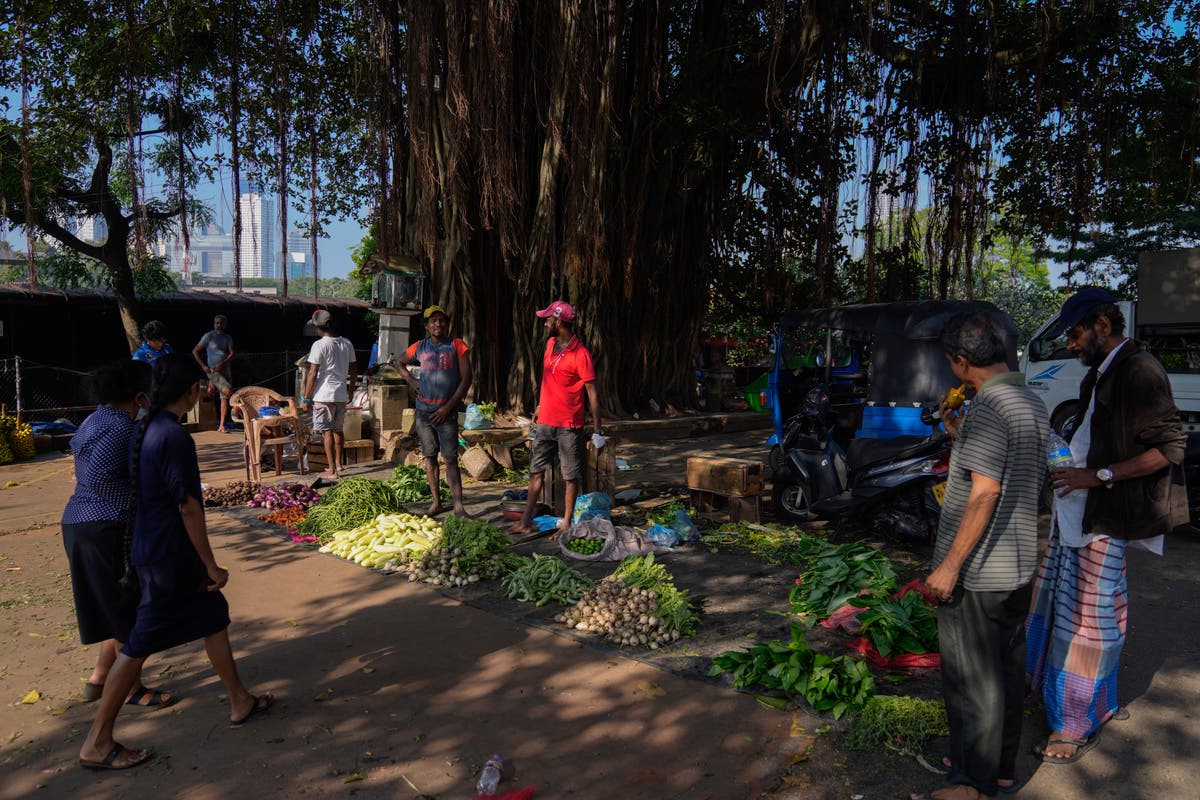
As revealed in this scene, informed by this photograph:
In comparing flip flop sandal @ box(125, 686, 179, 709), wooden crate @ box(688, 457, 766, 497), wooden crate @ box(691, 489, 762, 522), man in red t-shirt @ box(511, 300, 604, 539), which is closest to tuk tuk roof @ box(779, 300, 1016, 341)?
wooden crate @ box(688, 457, 766, 497)

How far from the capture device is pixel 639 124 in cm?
1008

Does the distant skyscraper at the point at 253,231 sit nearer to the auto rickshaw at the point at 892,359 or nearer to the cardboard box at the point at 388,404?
the cardboard box at the point at 388,404

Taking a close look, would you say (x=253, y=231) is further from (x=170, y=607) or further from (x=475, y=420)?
(x=170, y=607)

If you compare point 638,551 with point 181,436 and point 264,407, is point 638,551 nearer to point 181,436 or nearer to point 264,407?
point 181,436

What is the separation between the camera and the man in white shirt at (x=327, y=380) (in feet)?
27.2

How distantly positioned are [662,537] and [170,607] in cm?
380

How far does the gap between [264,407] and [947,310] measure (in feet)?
23.2

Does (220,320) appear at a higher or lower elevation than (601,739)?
higher

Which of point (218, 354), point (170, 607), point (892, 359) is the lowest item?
point (170, 607)

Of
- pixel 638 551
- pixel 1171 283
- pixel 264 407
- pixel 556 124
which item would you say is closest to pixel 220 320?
pixel 264 407

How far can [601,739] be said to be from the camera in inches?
132

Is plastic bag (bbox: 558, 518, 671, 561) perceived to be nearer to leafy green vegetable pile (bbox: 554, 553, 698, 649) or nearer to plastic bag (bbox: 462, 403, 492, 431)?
leafy green vegetable pile (bbox: 554, 553, 698, 649)

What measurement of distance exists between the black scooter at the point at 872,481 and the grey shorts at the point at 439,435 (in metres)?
2.98

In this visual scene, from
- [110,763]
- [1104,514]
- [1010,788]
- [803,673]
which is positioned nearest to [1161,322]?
[1104,514]
